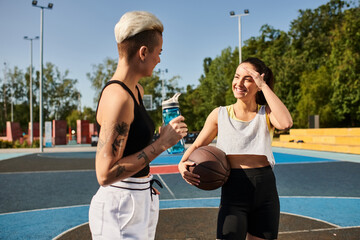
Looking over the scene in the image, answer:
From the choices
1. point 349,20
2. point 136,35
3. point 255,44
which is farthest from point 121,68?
point 255,44

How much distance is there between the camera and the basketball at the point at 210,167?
270 cm

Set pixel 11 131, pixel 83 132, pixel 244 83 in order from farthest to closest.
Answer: pixel 83 132 < pixel 11 131 < pixel 244 83

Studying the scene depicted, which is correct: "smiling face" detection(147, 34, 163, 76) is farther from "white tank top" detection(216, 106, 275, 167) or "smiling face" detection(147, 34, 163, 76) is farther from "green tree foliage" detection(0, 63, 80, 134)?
"green tree foliage" detection(0, 63, 80, 134)

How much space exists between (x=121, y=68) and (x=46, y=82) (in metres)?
78.8

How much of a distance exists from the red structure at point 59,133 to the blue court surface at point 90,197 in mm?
28653

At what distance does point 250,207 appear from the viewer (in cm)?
266

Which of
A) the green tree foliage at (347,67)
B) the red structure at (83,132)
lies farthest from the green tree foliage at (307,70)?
the red structure at (83,132)

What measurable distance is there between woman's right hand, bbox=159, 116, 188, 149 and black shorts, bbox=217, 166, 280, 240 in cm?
102

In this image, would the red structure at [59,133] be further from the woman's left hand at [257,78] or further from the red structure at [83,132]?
the woman's left hand at [257,78]

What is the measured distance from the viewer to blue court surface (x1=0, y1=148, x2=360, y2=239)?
228 inches

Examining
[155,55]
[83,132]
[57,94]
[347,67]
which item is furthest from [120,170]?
[57,94]

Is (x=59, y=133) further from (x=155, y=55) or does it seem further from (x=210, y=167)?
(x=155, y=55)

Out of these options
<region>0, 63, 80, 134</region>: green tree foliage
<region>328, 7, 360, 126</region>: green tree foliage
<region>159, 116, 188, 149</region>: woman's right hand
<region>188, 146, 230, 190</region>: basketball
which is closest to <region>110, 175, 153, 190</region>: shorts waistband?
<region>159, 116, 188, 149</region>: woman's right hand

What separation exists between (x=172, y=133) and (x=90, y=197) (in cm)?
658
